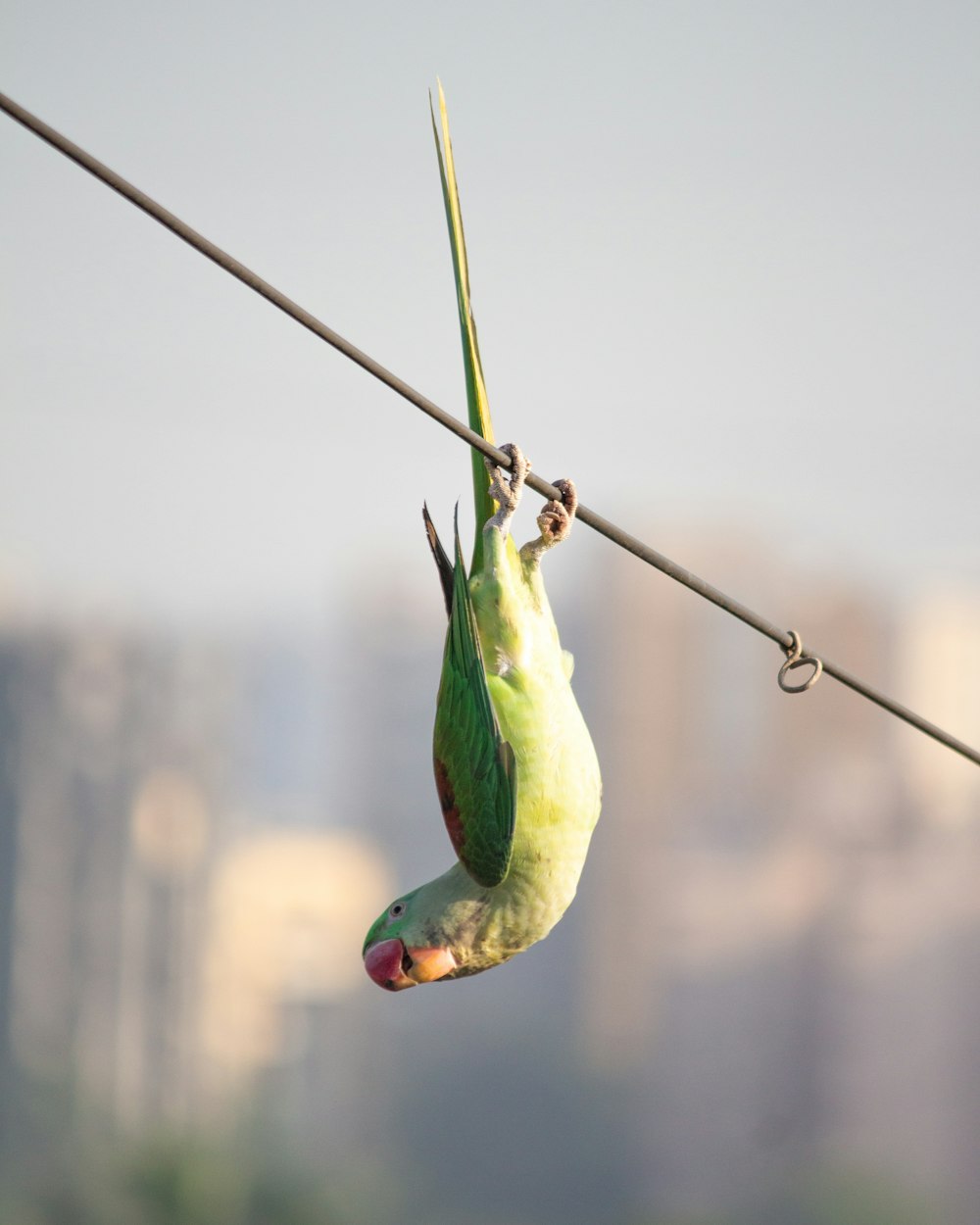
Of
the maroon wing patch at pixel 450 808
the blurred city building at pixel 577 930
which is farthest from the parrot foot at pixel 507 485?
the blurred city building at pixel 577 930

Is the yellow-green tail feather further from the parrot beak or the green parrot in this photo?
the parrot beak

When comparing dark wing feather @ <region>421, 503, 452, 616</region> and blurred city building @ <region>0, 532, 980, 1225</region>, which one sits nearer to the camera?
dark wing feather @ <region>421, 503, 452, 616</region>

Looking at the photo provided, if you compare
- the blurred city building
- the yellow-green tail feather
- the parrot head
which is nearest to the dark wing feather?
the yellow-green tail feather

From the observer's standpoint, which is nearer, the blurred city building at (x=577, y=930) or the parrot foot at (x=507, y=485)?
the parrot foot at (x=507, y=485)

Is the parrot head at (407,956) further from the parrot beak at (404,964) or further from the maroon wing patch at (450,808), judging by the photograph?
the maroon wing patch at (450,808)

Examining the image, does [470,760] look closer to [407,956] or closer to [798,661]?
[407,956]

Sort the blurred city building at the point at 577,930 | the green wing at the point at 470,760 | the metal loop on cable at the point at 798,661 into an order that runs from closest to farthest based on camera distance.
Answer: the green wing at the point at 470,760
the metal loop on cable at the point at 798,661
the blurred city building at the point at 577,930
